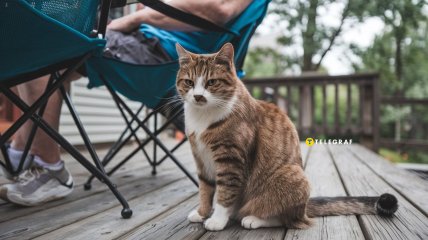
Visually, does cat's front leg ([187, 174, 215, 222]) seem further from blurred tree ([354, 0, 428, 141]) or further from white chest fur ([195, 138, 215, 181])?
blurred tree ([354, 0, 428, 141])

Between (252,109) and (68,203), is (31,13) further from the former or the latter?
(68,203)

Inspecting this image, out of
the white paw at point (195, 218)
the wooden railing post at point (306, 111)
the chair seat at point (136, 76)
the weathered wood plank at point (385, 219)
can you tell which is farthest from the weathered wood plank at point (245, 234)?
the wooden railing post at point (306, 111)

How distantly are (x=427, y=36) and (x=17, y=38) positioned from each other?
6.63 metres

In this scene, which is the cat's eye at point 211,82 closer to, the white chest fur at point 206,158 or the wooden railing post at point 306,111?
the white chest fur at point 206,158

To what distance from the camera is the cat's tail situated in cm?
128

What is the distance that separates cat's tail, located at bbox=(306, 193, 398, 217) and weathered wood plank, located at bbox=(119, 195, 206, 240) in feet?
1.39

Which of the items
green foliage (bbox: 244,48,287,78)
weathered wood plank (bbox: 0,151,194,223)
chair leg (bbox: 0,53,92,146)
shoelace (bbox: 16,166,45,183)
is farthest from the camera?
green foliage (bbox: 244,48,287,78)

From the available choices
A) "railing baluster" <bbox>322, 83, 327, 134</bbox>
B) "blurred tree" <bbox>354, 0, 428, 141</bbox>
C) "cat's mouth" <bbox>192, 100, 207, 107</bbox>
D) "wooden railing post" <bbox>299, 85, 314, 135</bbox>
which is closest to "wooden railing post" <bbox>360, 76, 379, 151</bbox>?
"railing baluster" <bbox>322, 83, 327, 134</bbox>

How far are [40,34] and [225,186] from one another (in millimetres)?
714

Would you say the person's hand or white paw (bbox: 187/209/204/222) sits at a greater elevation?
the person's hand

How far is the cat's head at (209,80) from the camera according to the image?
1.21 m

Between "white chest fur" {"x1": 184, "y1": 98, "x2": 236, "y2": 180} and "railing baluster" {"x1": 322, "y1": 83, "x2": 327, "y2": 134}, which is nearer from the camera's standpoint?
"white chest fur" {"x1": 184, "y1": 98, "x2": 236, "y2": 180}

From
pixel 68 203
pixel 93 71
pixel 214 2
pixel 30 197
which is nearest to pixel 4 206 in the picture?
pixel 30 197

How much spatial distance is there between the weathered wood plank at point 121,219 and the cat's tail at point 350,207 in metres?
0.58
